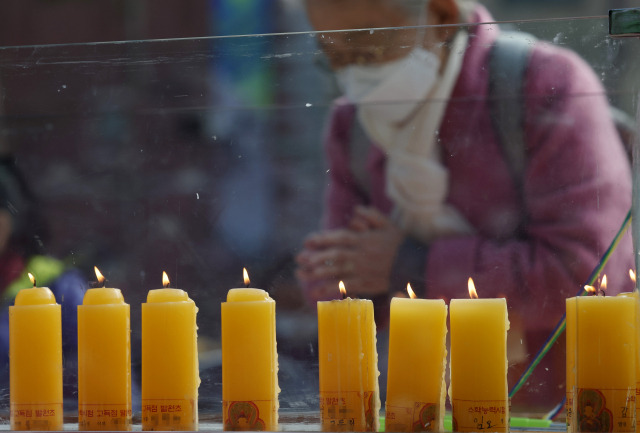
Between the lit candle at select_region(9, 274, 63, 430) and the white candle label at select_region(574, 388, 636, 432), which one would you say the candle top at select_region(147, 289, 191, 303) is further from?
the white candle label at select_region(574, 388, 636, 432)

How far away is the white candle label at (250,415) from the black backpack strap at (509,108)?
37cm

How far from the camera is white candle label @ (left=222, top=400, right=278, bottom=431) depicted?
0.78m

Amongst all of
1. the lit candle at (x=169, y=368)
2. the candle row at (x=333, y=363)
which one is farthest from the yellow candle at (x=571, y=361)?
the lit candle at (x=169, y=368)

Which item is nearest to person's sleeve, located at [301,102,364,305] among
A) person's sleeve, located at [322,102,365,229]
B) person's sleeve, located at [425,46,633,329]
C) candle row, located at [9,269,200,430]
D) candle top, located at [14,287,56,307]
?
person's sleeve, located at [322,102,365,229]

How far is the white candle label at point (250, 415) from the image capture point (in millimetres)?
783

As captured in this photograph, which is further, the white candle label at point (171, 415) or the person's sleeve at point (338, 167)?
the person's sleeve at point (338, 167)

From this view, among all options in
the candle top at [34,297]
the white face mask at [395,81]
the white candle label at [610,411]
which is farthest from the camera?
the white face mask at [395,81]

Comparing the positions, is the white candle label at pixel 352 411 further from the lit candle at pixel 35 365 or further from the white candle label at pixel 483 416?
the lit candle at pixel 35 365

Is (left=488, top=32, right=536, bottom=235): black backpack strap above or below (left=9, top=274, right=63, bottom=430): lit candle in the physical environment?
above

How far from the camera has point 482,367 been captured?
2.46ft

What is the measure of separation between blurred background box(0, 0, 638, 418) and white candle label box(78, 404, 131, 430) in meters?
0.16

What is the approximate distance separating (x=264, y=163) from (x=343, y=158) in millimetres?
97

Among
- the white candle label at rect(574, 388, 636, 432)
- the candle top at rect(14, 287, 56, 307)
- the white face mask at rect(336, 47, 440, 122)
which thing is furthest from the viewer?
the white face mask at rect(336, 47, 440, 122)

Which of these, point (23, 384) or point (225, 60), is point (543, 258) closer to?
point (225, 60)
